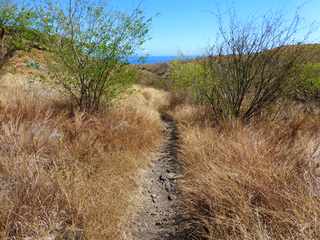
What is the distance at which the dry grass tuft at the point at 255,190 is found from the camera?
2.17m

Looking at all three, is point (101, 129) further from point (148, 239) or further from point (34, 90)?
point (34, 90)

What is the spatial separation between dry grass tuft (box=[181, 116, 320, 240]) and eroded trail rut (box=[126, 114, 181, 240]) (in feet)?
0.80

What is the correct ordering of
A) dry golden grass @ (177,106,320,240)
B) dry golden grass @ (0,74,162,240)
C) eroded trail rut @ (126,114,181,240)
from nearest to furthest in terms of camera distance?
1. dry golden grass @ (177,106,320,240)
2. dry golden grass @ (0,74,162,240)
3. eroded trail rut @ (126,114,181,240)

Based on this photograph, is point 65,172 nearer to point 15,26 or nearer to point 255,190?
point 255,190

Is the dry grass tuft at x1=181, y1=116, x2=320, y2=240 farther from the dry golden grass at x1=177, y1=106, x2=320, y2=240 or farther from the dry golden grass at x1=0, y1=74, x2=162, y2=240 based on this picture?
the dry golden grass at x1=0, y1=74, x2=162, y2=240

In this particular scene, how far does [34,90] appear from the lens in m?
7.32

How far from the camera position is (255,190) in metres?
2.70

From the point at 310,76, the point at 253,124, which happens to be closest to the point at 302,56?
the point at 310,76

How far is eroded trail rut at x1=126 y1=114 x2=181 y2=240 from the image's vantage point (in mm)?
2736

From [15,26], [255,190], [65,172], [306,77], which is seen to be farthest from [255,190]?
[15,26]

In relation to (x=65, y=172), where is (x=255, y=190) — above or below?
above

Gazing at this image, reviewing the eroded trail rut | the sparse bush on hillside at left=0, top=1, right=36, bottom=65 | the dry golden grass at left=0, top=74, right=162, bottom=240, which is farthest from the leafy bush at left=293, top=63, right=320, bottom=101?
the sparse bush on hillside at left=0, top=1, right=36, bottom=65

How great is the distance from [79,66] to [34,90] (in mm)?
2208

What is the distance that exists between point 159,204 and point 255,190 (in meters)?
1.35
